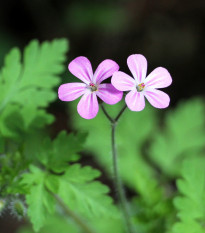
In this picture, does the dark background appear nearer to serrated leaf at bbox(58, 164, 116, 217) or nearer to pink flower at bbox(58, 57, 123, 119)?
serrated leaf at bbox(58, 164, 116, 217)

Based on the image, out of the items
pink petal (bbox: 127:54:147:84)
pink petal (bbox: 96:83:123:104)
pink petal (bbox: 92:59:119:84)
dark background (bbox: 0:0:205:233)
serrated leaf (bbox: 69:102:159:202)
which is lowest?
pink petal (bbox: 96:83:123:104)

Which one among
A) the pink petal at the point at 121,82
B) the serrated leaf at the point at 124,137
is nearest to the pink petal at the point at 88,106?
the pink petal at the point at 121,82

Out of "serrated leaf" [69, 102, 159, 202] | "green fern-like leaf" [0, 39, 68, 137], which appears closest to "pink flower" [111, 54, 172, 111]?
"green fern-like leaf" [0, 39, 68, 137]

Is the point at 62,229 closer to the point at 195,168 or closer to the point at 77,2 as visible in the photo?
the point at 195,168

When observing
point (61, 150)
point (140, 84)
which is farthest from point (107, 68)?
point (61, 150)

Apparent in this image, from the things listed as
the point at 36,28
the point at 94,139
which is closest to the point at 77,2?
the point at 36,28

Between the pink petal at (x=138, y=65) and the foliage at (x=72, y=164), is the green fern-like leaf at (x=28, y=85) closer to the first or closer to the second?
the foliage at (x=72, y=164)

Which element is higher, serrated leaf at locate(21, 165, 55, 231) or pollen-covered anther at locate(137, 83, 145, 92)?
pollen-covered anther at locate(137, 83, 145, 92)
